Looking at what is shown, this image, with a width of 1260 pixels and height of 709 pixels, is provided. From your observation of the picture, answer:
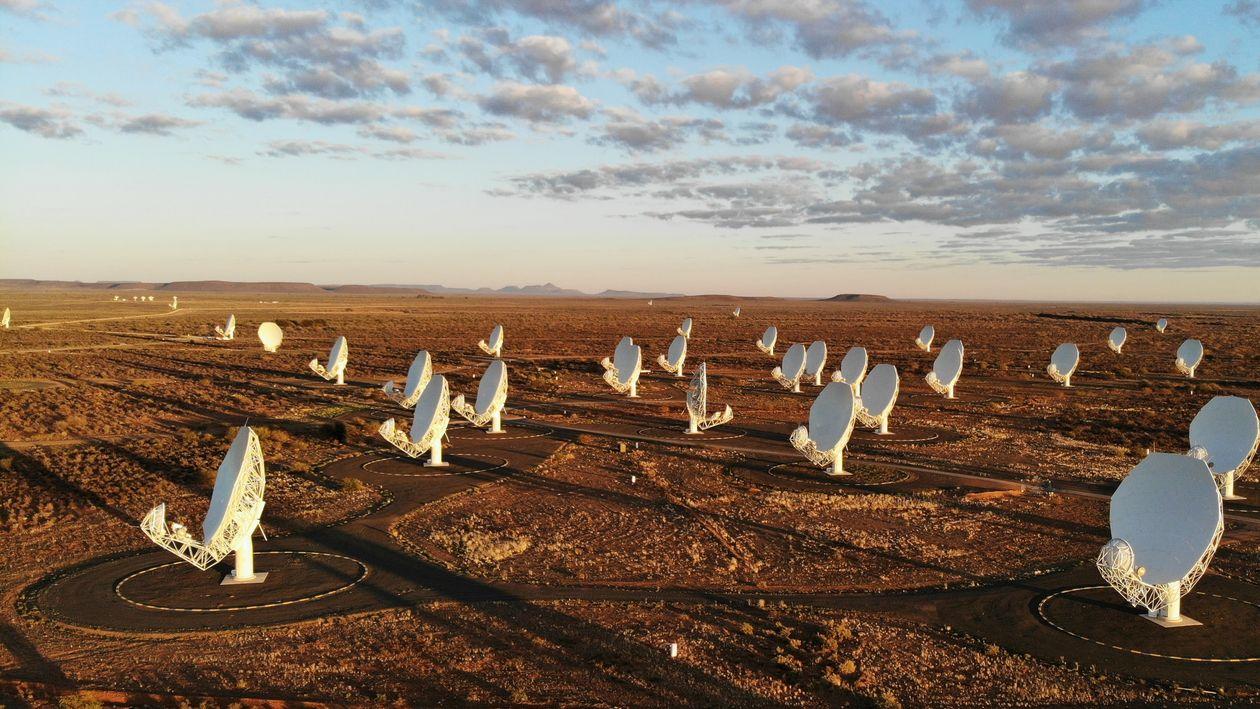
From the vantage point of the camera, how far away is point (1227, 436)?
2603 cm

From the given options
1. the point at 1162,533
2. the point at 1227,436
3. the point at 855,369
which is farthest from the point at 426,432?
the point at 1227,436

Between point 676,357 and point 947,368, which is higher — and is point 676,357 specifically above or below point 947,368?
below

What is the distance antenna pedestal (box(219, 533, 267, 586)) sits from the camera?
18.6m

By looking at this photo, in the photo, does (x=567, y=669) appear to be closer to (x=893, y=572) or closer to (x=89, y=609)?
(x=893, y=572)

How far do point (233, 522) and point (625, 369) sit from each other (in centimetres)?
3140

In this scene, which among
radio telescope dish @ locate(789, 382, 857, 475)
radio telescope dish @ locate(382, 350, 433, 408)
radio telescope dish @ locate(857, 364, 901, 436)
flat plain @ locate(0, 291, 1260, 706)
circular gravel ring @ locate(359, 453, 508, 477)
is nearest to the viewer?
flat plain @ locate(0, 291, 1260, 706)

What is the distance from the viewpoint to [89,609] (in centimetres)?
1712

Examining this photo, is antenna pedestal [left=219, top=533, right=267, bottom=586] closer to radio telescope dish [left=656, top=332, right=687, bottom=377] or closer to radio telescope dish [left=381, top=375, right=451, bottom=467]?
radio telescope dish [left=381, top=375, right=451, bottom=467]

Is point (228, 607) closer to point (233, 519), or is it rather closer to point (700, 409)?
point (233, 519)

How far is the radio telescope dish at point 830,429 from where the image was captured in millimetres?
27719

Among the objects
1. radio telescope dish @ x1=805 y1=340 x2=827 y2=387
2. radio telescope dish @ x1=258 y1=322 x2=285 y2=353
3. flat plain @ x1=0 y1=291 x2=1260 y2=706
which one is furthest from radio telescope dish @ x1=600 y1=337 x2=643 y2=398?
radio telescope dish @ x1=258 y1=322 x2=285 y2=353

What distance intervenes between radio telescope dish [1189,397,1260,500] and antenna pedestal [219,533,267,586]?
26151 mm

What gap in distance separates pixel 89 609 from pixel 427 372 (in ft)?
69.6

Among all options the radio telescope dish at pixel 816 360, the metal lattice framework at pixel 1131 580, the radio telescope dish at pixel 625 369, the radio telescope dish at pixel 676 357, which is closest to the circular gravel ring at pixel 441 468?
the radio telescope dish at pixel 625 369
